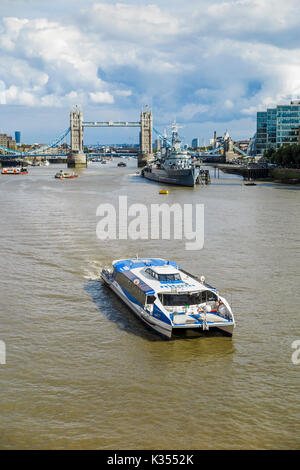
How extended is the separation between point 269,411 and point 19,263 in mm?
14040

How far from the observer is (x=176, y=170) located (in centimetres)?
7394

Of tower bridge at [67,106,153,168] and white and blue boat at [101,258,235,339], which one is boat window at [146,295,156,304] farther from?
tower bridge at [67,106,153,168]

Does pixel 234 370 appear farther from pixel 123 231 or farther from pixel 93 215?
pixel 93 215

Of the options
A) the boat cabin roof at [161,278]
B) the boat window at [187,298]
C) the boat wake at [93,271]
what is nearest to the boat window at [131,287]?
the boat cabin roof at [161,278]

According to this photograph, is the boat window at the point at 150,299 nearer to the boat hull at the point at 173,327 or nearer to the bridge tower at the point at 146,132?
the boat hull at the point at 173,327

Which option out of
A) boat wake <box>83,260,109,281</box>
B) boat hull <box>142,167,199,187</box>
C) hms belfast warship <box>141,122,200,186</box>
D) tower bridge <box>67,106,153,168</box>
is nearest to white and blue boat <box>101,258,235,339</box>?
boat wake <box>83,260,109,281</box>

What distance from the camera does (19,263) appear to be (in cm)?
2150

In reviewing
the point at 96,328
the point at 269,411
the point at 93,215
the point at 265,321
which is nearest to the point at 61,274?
the point at 96,328

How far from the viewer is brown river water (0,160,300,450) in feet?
30.8

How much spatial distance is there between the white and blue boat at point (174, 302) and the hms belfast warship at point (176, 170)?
55749 mm

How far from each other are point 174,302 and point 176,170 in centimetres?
6092

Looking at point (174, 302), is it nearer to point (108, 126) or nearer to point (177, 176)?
point (177, 176)

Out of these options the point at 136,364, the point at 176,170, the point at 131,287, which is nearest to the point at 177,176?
the point at 176,170

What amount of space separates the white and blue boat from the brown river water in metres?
0.39
